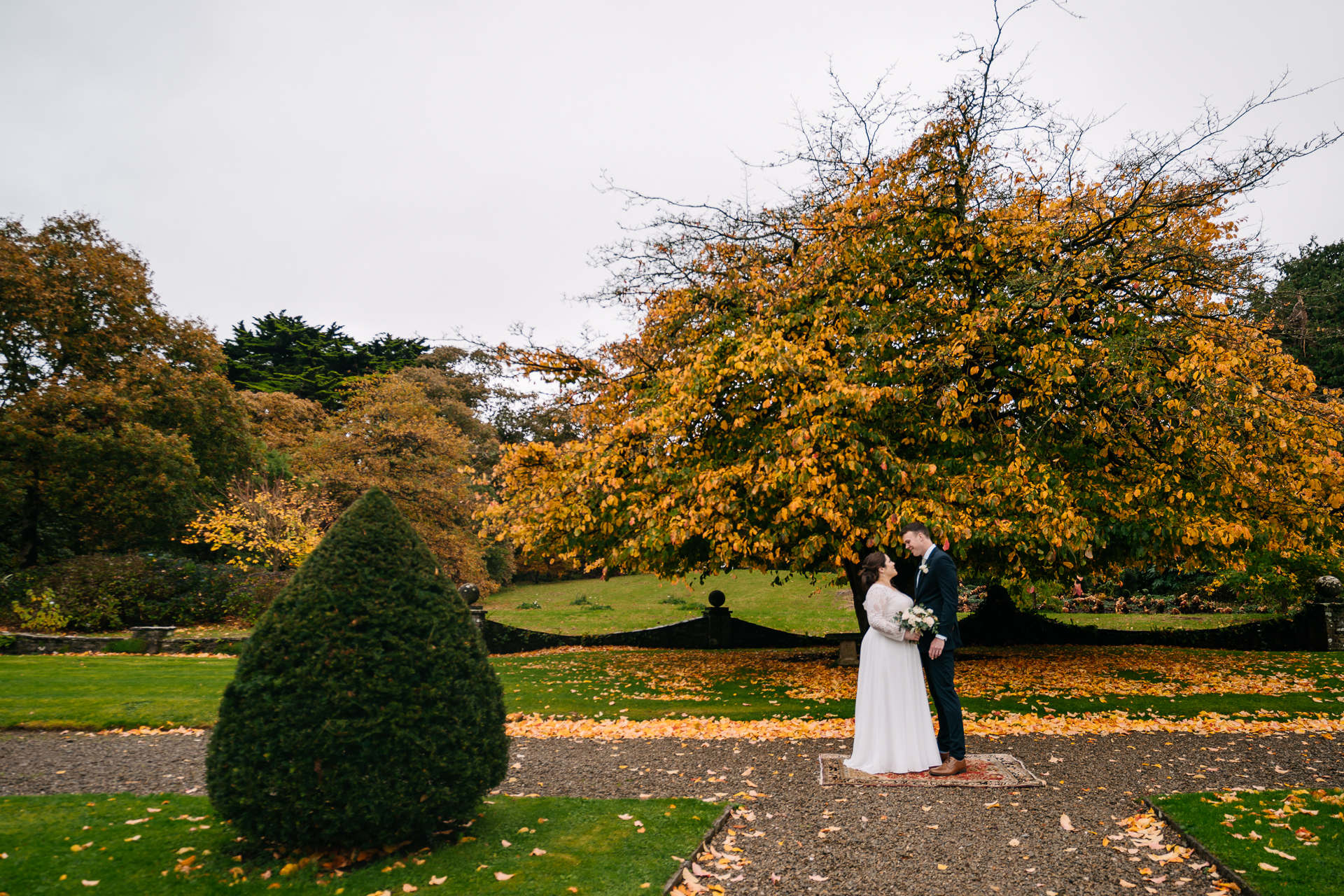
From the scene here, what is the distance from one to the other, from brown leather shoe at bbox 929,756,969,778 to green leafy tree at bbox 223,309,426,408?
39.2 meters

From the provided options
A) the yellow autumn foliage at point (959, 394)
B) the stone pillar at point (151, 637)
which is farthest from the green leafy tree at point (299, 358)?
the yellow autumn foliage at point (959, 394)

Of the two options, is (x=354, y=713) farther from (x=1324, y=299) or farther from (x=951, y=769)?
(x=1324, y=299)

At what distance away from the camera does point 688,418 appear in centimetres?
929

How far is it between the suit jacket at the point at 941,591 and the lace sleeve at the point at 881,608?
0.26 m

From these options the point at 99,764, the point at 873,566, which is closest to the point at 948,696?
the point at 873,566

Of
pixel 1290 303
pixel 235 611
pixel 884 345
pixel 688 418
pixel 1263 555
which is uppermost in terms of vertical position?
pixel 1290 303

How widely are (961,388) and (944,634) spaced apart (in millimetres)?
4021

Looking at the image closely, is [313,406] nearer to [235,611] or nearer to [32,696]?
[235,611]

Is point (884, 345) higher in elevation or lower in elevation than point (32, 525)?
higher

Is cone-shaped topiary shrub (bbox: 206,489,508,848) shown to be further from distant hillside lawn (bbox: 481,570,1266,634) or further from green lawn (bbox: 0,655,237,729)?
distant hillside lawn (bbox: 481,570,1266,634)

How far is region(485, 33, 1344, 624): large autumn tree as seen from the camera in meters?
8.73

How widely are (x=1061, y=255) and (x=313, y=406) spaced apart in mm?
33961

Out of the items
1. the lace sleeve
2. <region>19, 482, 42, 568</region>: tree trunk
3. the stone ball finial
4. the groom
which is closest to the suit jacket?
the groom

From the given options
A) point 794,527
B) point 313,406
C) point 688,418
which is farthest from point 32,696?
point 313,406
